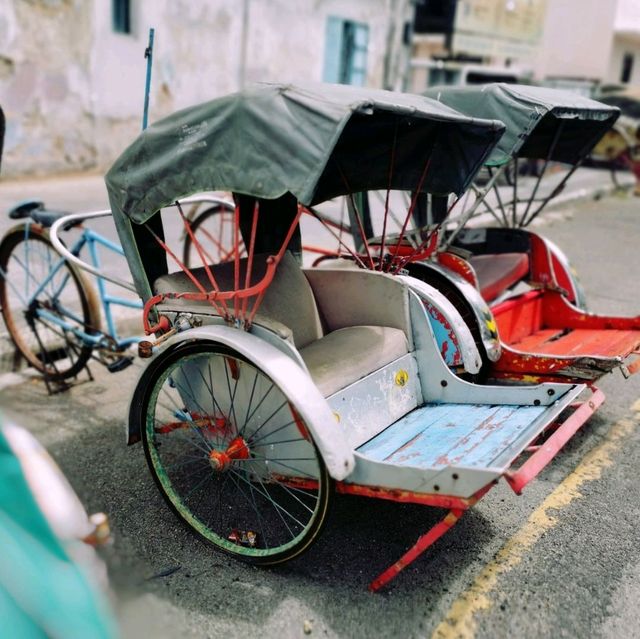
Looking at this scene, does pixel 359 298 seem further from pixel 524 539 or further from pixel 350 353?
pixel 524 539

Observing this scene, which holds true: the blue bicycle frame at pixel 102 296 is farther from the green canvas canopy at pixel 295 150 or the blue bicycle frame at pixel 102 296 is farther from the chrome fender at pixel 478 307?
the chrome fender at pixel 478 307

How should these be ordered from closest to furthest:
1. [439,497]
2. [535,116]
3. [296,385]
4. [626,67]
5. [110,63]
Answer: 1. [439,497]
2. [296,385]
3. [535,116]
4. [110,63]
5. [626,67]

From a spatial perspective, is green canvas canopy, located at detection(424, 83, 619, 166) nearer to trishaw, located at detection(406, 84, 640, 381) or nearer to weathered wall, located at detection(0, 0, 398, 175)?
trishaw, located at detection(406, 84, 640, 381)

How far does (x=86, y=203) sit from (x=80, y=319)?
17.7 ft

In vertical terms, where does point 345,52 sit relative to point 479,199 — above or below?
above

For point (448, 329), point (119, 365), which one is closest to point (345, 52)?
point (119, 365)

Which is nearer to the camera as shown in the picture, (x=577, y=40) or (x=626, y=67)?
(x=577, y=40)

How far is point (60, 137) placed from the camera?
Result: 1061 centimetres

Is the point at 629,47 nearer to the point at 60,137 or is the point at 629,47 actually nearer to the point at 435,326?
the point at 60,137

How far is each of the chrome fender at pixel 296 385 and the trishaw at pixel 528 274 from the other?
134 centimetres

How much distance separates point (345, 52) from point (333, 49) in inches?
18.6

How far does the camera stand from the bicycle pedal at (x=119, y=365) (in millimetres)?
3975

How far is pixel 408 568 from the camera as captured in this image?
2.84 metres

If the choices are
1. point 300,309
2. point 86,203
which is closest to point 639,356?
point 300,309
